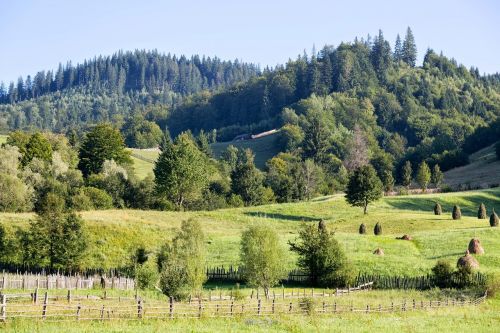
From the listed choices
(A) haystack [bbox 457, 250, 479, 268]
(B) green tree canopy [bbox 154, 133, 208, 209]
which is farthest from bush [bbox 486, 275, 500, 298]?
(B) green tree canopy [bbox 154, 133, 208, 209]

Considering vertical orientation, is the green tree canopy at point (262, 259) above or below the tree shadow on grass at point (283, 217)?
below

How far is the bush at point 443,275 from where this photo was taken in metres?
62.6

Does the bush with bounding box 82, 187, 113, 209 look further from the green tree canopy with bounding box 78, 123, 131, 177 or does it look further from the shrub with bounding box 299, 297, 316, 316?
the shrub with bounding box 299, 297, 316, 316

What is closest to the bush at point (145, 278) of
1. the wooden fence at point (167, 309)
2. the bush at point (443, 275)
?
the wooden fence at point (167, 309)

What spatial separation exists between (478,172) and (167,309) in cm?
13949

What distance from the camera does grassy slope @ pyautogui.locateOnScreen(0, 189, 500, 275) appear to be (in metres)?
72.4

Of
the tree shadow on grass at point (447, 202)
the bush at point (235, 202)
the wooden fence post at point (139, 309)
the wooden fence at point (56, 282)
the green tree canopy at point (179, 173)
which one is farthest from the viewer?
the bush at point (235, 202)

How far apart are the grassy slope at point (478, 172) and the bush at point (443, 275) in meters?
86.8

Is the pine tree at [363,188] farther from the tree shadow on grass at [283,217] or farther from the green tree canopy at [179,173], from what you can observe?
the green tree canopy at [179,173]

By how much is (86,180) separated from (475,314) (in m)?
91.5

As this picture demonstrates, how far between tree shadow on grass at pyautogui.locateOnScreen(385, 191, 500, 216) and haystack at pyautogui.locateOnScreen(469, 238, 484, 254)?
34976mm

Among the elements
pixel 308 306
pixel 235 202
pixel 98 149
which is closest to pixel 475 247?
pixel 308 306

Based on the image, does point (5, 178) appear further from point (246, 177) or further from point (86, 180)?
point (246, 177)

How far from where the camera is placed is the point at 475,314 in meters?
47.8
